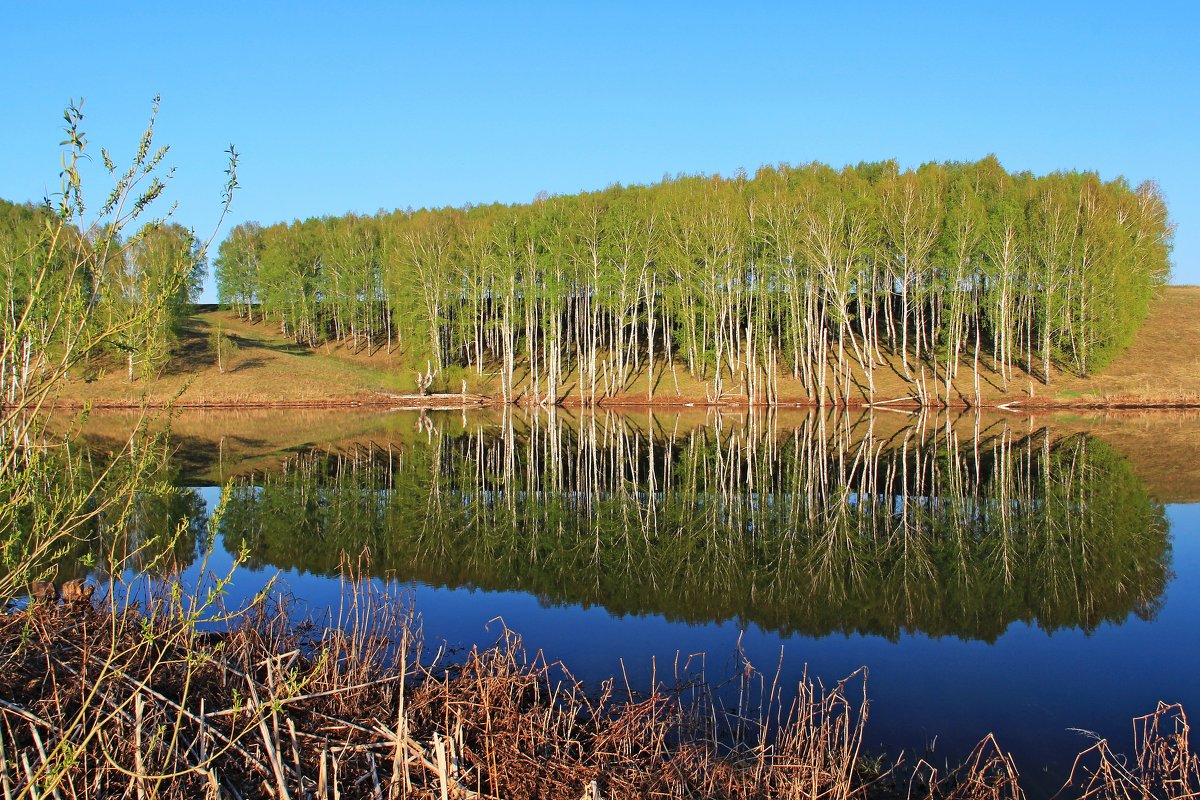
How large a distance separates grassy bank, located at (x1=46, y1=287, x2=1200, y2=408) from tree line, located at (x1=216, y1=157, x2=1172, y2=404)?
1.12 m

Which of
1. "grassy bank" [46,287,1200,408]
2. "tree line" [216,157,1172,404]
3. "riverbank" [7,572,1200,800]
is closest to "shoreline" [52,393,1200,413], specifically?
"grassy bank" [46,287,1200,408]

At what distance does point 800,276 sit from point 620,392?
16451 mm

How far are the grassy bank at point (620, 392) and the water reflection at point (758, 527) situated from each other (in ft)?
68.8

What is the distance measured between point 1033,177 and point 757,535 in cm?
5712

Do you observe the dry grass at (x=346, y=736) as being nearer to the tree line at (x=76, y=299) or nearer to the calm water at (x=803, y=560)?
the tree line at (x=76, y=299)

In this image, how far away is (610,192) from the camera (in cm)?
6775

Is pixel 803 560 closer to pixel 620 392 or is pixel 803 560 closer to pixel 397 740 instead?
pixel 397 740

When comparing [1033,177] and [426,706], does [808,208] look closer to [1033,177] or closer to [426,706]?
[1033,177]

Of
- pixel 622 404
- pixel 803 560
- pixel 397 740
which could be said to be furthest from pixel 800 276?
pixel 397 740

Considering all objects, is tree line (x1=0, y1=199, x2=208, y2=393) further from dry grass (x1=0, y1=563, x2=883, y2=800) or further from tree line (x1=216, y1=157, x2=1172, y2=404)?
tree line (x1=216, y1=157, x2=1172, y2=404)

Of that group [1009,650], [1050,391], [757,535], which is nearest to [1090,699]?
[1009,650]

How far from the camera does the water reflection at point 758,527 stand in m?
13.5

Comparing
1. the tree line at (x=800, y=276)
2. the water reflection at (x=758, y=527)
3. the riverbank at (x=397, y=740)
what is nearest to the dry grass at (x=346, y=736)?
the riverbank at (x=397, y=740)

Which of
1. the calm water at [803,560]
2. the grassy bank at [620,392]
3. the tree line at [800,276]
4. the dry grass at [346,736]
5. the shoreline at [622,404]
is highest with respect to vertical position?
the tree line at [800,276]
